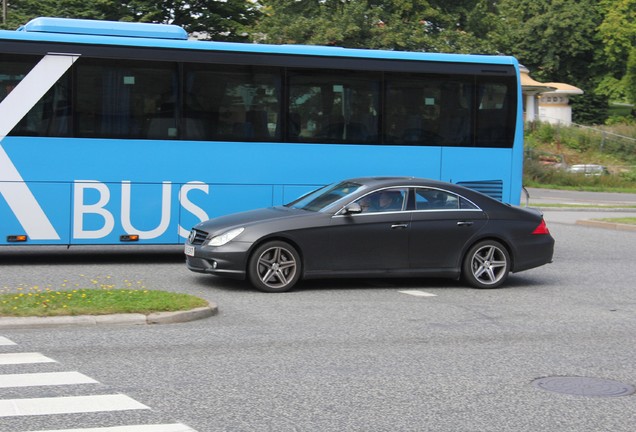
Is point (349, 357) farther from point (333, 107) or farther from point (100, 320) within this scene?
point (333, 107)

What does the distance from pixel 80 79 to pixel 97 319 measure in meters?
6.28

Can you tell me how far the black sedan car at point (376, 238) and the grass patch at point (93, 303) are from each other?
5.98ft

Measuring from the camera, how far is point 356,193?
44.5 feet

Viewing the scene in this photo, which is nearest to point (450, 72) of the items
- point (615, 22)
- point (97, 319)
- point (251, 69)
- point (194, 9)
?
point (251, 69)

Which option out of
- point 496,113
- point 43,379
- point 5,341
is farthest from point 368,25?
point 43,379

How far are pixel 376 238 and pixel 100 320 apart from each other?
452 centimetres

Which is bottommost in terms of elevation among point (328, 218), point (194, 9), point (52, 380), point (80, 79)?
point (52, 380)

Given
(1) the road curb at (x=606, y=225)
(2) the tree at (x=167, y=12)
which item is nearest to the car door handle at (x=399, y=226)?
(1) the road curb at (x=606, y=225)

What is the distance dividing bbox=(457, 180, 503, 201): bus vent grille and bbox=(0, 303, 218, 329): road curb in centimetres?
782

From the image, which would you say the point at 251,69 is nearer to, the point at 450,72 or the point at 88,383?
the point at 450,72

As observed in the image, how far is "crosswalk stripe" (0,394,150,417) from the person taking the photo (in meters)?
6.79

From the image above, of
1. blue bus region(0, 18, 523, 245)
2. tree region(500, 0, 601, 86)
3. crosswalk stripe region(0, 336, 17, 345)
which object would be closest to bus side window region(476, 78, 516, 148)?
blue bus region(0, 18, 523, 245)

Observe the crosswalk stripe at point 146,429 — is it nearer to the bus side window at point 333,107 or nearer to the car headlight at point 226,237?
the car headlight at point 226,237

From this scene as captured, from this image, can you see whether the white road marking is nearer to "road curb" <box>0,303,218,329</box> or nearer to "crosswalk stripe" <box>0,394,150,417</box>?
"road curb" <box>0,303,218,329</box>
